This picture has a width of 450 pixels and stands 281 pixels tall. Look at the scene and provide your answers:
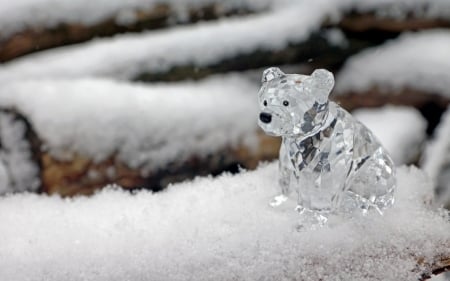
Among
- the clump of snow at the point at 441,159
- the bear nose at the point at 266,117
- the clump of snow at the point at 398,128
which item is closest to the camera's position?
the bear nose at the point at 266,117

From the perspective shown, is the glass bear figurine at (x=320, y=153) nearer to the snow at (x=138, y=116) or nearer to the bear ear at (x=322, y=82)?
the bear ear at (x=322, y=82)

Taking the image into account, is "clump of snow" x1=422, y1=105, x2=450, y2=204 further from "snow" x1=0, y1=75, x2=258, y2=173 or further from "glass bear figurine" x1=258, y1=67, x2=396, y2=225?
"snow" x1=0, y1=75, x2=258, y2=173

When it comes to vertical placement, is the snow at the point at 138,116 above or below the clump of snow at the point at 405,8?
below

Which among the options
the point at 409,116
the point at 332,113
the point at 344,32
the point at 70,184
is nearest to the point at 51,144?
the point at 70,184

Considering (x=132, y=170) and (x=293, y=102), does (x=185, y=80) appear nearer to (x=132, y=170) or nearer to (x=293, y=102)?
(x=132, y=170)

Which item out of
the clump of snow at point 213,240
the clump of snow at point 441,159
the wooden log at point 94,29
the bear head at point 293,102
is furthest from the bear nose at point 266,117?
the wooden log at point 94,29

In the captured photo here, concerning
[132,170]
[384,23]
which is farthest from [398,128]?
[132,170]

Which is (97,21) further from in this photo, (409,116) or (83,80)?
(409,116)
